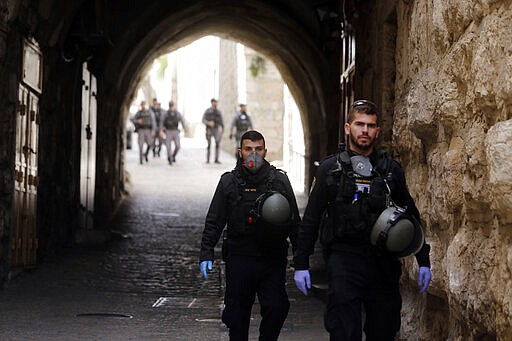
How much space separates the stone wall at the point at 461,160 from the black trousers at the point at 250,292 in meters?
0.82

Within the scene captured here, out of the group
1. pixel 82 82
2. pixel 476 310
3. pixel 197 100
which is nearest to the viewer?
pixel 476 310

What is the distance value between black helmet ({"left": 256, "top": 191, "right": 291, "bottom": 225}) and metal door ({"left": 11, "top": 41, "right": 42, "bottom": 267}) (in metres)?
4.36

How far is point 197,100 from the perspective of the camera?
4869 centimetres

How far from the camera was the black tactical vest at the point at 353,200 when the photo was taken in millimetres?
4398

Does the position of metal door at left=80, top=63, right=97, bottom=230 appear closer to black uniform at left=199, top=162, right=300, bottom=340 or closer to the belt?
black uniform at left=199, top=162, right=300, bottom=340

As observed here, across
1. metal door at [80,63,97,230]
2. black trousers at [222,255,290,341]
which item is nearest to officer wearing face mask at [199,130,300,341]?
black trousers at [222,255,290,341]

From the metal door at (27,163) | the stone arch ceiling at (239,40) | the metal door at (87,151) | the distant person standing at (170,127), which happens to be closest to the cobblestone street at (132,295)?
the metal door at (27,163)

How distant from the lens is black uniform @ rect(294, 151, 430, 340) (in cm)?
441

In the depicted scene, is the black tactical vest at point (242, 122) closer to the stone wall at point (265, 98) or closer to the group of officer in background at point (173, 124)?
the group of officer in background at point (173, 124)

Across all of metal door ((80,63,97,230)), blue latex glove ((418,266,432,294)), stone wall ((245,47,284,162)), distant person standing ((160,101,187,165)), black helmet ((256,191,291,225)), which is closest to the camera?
blue latex glove ((418,266,432,294))

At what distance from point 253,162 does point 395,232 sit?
1296 millimetres

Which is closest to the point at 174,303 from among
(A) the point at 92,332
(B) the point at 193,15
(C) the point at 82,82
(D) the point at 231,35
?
(A) the point at 92,332

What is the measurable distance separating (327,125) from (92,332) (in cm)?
776

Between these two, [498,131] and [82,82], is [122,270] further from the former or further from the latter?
[498,131]
